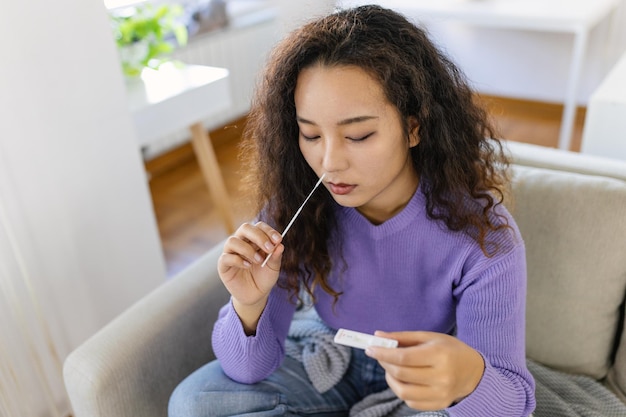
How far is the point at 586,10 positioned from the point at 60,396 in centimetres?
223

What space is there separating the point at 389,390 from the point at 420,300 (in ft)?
0.51

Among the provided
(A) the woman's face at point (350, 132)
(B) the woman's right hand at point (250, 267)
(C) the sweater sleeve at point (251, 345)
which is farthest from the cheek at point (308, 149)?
(C) the sweater sleeve at point (251, 345)

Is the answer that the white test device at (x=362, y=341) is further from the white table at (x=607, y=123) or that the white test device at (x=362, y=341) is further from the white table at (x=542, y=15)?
the white table at (x=542, y=15)

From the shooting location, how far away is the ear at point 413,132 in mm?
866

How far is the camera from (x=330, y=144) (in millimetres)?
817

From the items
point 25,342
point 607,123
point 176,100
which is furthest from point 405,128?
point 176,100

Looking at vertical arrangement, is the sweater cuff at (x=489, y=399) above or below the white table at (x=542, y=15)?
below

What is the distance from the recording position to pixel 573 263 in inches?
40.7

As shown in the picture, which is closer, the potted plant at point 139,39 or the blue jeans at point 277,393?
the blue jeans at point 277,393

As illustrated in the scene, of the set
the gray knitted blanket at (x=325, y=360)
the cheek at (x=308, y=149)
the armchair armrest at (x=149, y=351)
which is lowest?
the gray knitted blanket at (x=325, y=360)

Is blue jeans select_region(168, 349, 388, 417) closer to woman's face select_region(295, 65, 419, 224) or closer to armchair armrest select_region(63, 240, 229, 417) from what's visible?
armchair armrest select_region(63, 240, 229, 417)

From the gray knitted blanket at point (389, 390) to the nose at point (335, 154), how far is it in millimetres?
378

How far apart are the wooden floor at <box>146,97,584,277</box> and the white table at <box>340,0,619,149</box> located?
0.32 metres

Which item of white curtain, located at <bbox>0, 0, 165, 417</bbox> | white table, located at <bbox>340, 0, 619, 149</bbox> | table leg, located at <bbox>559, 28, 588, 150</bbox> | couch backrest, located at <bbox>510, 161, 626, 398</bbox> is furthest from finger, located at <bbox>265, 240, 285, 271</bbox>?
table leg, located at <bbox>559, 28, 588, 150</bbox>
